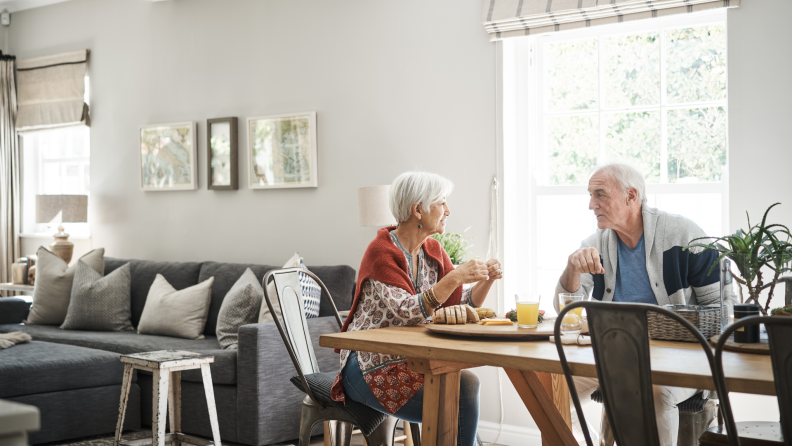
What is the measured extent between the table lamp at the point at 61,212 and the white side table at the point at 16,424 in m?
5.22

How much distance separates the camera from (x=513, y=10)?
12.4 feet

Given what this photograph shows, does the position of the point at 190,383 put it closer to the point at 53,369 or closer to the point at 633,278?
the point at 53,369

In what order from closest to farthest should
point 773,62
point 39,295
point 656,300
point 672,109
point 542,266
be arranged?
1. point 656,300
2. point 773,62
3. point 672,109
4. point 542,266
5. point 39,295

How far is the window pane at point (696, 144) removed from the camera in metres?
3.48

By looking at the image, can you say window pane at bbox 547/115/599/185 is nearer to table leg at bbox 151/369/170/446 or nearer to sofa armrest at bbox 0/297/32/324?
table leg at bbox 151/369/170/446

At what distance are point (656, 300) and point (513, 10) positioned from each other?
5.91 feet

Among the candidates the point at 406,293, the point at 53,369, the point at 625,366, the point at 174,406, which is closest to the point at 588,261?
the point at 406,293

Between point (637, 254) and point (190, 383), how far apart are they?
2412 mm

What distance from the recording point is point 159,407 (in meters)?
3.15

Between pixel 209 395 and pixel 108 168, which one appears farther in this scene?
pixel 108 168

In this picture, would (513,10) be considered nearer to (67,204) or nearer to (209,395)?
(209,395)

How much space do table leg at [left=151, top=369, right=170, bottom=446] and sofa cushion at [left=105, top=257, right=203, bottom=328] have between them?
1.63m

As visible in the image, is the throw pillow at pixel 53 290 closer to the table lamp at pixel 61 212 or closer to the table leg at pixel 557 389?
the table lamp at pixel 61 212

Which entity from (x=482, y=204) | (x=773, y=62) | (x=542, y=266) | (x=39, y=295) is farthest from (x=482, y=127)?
(x=39, y=295)
